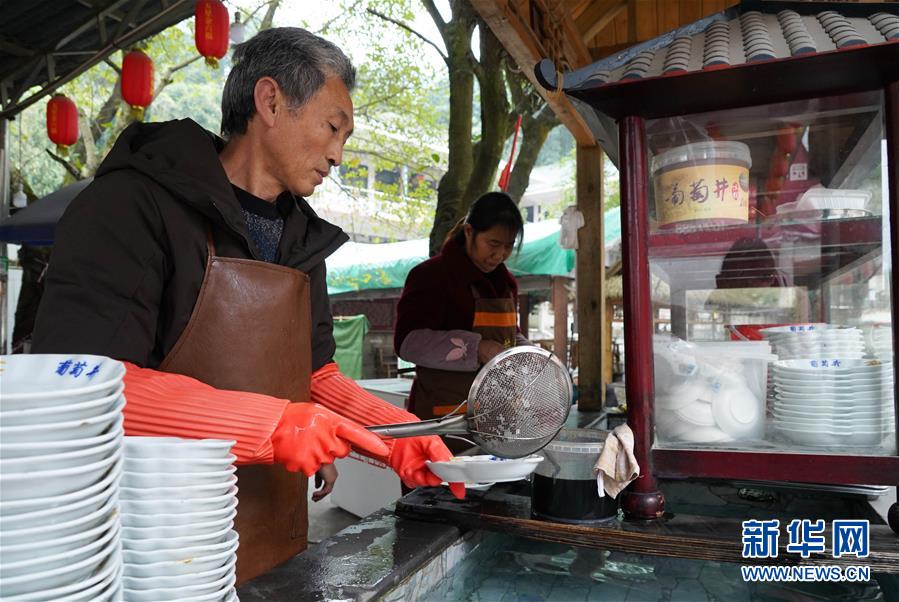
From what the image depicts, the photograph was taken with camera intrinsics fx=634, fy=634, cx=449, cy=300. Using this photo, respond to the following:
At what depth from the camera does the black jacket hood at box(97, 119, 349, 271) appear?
136cm

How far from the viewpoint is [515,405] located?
4.79ft

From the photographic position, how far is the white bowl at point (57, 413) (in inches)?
26.0

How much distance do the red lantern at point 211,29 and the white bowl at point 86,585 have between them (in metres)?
5.29

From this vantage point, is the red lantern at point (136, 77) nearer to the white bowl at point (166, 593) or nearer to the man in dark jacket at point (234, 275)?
the man in dark jacket at point (234, 275)

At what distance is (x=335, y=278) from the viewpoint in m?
11.8

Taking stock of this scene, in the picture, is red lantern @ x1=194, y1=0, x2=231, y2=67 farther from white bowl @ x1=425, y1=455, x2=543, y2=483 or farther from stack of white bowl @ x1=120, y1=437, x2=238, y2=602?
stack of white bowl @ x1=120, y1=437, x2=238, y2=602

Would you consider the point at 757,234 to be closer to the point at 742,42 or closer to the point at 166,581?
the point at 742,42

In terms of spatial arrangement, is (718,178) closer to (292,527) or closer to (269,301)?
(269,301)

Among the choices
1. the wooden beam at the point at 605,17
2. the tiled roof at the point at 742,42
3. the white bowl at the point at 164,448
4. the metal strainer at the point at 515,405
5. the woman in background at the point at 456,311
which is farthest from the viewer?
the wooden beam at the point at 605,17

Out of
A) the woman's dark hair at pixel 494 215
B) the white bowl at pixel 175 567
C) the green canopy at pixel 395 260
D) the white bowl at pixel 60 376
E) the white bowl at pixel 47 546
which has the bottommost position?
the white bowl at pixel 175 567

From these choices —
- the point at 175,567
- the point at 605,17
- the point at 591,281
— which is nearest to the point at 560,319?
the point at 591,281

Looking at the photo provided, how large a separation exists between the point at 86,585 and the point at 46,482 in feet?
0.41

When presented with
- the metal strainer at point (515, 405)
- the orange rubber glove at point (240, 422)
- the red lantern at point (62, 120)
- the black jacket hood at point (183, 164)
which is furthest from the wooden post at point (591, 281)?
the red lantern at point (62, 120)

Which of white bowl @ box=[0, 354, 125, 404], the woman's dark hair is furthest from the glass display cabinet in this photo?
the woman's dark hair
